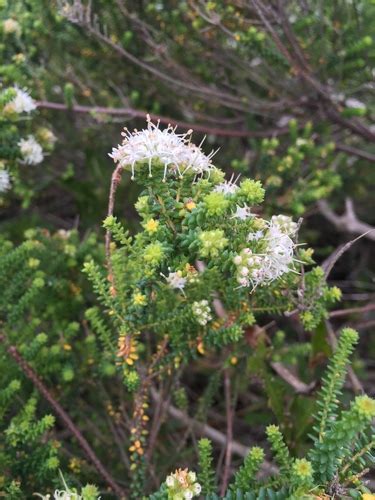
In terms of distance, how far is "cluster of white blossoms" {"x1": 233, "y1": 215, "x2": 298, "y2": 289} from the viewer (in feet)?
3.88

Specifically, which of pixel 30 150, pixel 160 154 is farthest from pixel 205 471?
pixel 30 150

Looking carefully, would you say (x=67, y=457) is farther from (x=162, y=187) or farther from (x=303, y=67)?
(x=303, y=67)

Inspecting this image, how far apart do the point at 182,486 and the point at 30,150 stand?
4.54 ft

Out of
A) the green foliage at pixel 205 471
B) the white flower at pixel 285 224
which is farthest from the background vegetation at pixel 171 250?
the white flower at pixel 285 224

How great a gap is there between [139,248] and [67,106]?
4.01 feet

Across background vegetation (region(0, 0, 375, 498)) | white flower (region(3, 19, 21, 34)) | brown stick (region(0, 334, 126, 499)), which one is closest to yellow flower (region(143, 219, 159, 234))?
background vegetation (region(0, 0, 375, 498))

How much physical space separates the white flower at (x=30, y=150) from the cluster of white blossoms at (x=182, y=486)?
1338 millimetres

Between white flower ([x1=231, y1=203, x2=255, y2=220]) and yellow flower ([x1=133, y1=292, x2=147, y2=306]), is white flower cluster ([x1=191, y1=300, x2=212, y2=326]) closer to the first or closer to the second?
yellow flower ([x1=133, y1=292, x2=147, y2=306])

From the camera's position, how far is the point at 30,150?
6.69 feet

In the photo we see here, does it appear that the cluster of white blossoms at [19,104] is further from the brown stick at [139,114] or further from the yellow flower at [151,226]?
the yellow flower at [151,226]

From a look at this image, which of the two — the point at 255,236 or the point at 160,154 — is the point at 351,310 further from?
the point at 160,154

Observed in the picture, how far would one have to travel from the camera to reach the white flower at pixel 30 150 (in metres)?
2.03

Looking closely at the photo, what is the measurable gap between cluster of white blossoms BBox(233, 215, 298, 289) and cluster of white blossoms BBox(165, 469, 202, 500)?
43 cm

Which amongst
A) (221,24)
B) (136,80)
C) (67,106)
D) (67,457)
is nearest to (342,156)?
(221,24)
